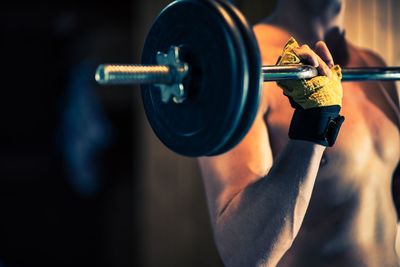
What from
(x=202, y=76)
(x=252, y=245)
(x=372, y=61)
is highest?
(x=202, y=76)

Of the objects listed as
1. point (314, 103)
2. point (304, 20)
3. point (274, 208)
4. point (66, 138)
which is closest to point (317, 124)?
point (314, 103)

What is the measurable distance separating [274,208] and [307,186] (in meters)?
0.06

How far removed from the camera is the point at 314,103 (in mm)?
868

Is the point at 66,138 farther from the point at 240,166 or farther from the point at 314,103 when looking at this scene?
the point at 314,103

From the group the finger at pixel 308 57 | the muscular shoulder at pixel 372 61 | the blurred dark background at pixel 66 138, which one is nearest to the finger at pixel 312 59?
the finger at pixel 308 57

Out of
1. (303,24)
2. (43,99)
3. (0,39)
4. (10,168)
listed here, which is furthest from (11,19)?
(303,24)

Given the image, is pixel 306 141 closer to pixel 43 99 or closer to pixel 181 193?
pixel 181 193

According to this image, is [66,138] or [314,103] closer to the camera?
[314,103]

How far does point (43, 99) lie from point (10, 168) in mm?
493

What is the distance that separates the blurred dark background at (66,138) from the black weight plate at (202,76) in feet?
9.78

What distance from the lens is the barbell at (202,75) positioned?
0.73m

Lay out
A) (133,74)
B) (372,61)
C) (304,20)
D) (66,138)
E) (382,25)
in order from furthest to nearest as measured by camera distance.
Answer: (66,138) → (382,25) → (372,61) → (304,20) → (133,74)

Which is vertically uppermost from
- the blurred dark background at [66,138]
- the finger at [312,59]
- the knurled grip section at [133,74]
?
the knurled grip section at [133,74]

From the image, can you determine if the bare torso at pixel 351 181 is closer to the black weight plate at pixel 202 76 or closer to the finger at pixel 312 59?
the finger at pixel 312 59
